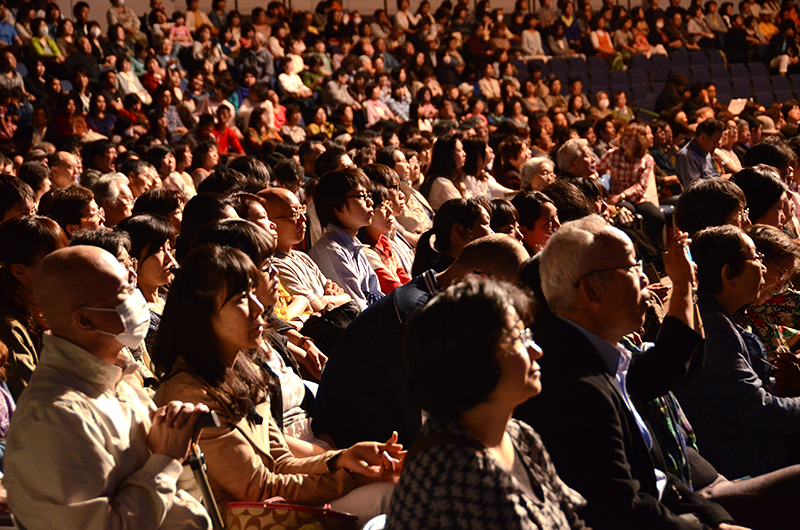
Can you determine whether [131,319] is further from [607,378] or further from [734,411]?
[734,411]

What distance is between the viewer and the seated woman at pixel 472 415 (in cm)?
141

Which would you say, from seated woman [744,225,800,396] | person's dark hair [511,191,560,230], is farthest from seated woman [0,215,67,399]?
seated woman [744,225,800,396]

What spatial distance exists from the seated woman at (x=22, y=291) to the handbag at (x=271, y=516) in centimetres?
104

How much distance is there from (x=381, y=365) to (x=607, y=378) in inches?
31.6

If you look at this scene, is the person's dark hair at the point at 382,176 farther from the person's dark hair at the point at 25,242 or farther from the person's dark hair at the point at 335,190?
the person's dark hair at the point at 25,242

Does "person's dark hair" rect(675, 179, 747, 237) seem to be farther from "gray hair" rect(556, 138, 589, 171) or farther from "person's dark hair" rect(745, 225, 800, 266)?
"gray hair" rect(556, 138, 589, 171)

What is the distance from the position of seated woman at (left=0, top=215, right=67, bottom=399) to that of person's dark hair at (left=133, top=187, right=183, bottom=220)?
128 cm

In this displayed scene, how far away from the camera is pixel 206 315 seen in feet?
6.48

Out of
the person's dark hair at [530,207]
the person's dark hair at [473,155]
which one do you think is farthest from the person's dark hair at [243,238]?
the person's dark hair at [473,155]

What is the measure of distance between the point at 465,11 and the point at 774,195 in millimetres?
11937

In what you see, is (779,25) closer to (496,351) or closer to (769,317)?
(769,317)

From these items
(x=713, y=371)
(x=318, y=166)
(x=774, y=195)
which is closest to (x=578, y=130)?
(x=318, y=166)

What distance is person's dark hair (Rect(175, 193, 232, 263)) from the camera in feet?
11.4

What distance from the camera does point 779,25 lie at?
15.5 metres
